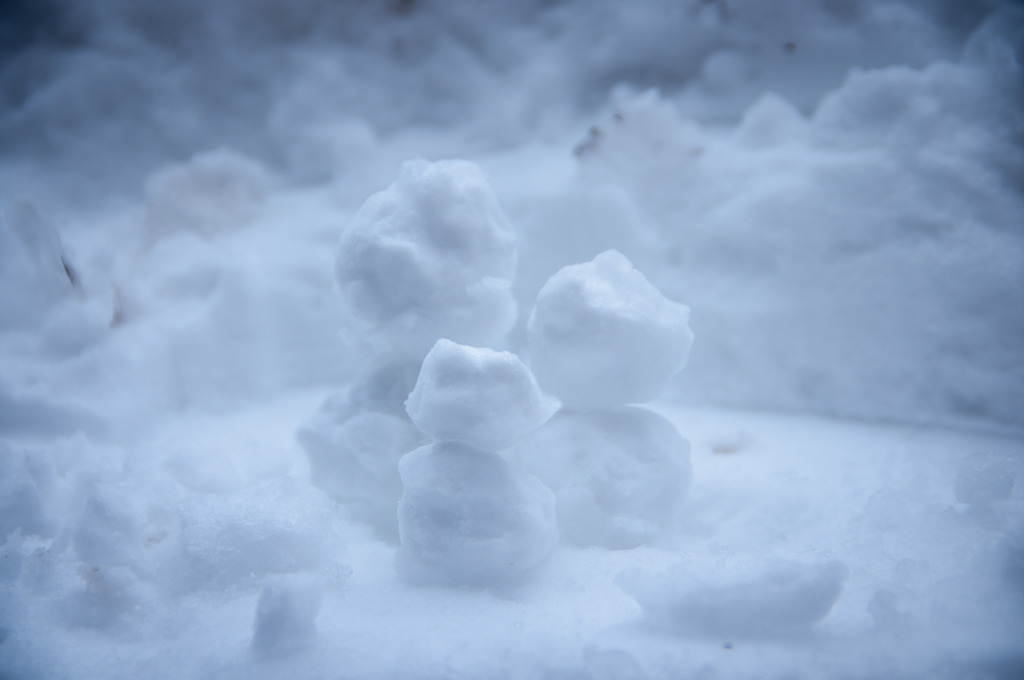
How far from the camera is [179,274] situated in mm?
1761

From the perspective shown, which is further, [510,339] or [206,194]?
[206,194]

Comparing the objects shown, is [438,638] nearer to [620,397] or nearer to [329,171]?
[620,397]

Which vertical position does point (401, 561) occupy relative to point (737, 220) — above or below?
below

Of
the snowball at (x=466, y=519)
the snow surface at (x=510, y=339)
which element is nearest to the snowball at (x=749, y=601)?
the snow surface at (x=510, y=339)

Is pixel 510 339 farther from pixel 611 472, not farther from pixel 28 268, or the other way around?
pixel 28 268

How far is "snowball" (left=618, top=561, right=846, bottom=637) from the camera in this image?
2.47ft

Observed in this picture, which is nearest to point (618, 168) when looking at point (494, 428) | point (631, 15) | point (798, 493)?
point (631, 15)

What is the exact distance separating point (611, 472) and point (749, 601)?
32 centimetres

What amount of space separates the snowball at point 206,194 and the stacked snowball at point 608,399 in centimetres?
124

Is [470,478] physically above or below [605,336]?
below

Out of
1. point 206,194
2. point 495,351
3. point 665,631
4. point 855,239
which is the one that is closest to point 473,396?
point 495,351

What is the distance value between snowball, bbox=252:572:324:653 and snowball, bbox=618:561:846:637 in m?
0.41

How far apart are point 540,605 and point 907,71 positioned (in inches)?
61.6

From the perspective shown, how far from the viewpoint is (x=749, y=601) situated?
0.75 meters
